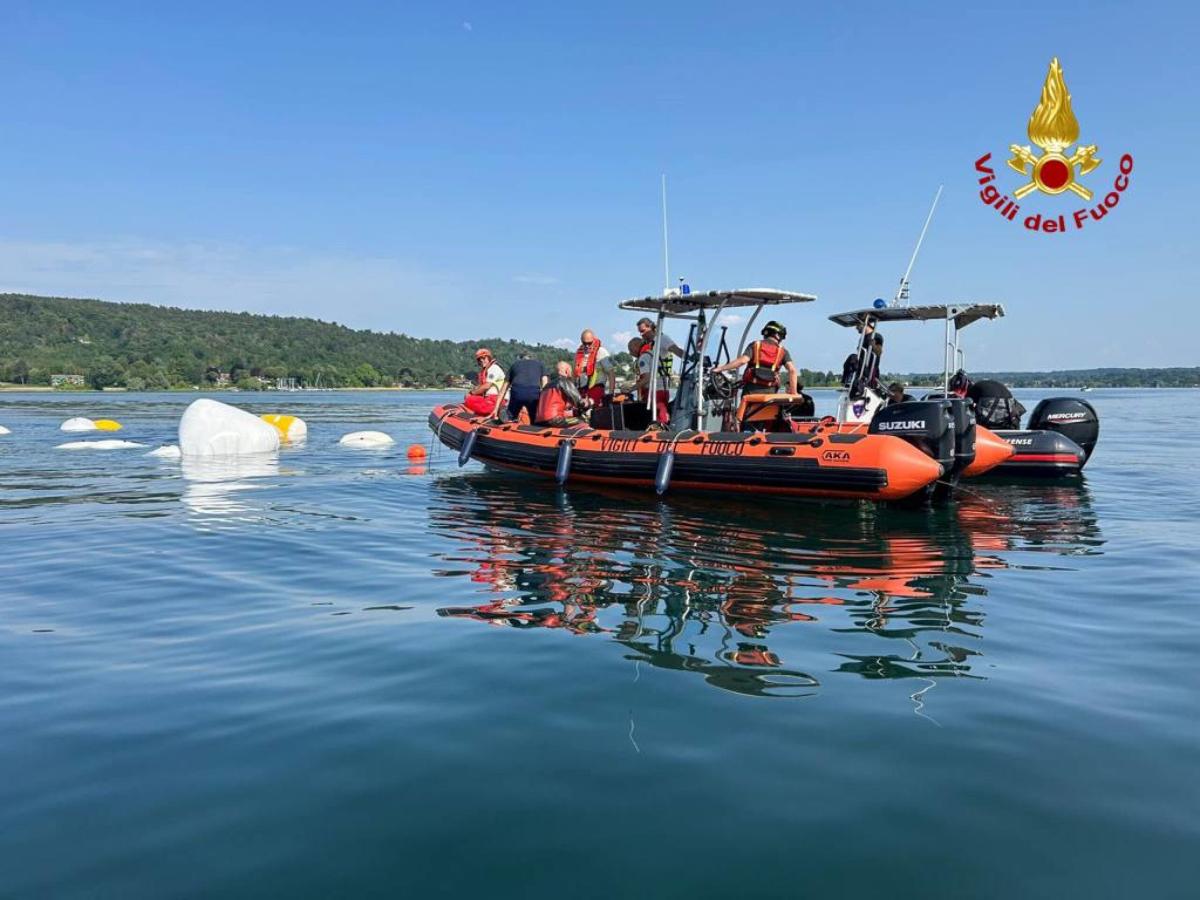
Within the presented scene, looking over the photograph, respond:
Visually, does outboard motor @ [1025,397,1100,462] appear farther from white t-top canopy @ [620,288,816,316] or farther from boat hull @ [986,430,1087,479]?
white t-top canopy @ [620,288,816,316]

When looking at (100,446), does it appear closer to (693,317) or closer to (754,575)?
(693,317)

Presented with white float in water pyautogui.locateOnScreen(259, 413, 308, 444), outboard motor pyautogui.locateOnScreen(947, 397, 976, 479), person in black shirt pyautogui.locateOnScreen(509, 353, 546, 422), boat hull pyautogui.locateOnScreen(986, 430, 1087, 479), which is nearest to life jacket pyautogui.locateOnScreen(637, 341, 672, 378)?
person in black shirt pyautogui.locateOnScreen(509, 353, 546, 422)

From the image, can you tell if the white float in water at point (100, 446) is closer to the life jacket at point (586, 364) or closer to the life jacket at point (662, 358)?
the life jacket at point (586, 364)

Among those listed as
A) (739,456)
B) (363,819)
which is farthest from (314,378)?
(363,819)

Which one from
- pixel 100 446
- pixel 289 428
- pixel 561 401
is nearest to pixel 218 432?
pixel 100 446

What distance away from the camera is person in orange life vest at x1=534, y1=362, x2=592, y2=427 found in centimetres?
1213

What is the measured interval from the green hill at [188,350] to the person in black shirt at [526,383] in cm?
6640

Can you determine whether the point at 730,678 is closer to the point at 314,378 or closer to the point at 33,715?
the point at 33,715

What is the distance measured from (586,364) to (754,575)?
21.8 ft

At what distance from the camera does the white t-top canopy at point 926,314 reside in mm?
11132

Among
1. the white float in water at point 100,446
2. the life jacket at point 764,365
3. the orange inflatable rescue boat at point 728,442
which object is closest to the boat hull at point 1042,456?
Result: the orange inflatable rescue boat at point 728,442

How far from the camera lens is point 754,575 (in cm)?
642

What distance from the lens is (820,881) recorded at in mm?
2373

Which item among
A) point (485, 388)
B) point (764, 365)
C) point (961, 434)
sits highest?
point (764, 365)
